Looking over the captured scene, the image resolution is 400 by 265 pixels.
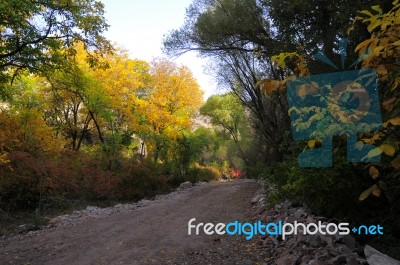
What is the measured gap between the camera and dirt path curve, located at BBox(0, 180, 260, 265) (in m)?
5.21

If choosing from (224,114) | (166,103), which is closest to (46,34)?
(166,103)

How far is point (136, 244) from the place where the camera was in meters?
6.06

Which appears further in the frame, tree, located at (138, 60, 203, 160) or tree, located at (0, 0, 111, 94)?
tree, located at (138, 60, 203, 160)

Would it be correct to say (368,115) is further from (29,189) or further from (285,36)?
(29,189)

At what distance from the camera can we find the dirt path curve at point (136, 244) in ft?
17.1

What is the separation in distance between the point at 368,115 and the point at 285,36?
888cm

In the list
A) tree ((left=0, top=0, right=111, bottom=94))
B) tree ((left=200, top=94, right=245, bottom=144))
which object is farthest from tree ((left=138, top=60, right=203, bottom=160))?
tree ((left=0, top=0, right=111, bottom=94))
